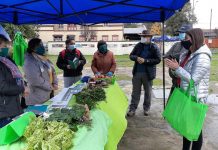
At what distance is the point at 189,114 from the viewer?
143 inches

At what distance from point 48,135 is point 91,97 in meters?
1.68

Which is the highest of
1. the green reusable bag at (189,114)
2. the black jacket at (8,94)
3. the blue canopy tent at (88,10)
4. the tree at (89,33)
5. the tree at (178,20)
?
the tree at (178,20)

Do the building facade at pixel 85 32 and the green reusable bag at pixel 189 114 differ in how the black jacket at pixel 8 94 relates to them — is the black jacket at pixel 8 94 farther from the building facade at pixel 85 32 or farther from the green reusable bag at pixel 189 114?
the building facade at pixel 85 32

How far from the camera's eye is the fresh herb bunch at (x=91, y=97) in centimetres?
392

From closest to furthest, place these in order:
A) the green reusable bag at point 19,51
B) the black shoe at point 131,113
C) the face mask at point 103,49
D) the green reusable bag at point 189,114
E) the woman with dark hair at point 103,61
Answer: the green reusable bag at point 189,114, the face mask at point 103,49, the woman with dark hair at point 103,61, the black shoe at point 131,113, the green reusable bag at point 19,51

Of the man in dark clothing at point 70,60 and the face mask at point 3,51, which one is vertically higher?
the face mask at point 3,51

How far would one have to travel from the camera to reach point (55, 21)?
699 centimetres

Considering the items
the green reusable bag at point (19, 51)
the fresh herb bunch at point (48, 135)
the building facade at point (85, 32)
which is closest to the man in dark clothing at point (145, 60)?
the green reusable bag at point (19, 51)

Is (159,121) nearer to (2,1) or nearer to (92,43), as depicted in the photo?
(2,1)

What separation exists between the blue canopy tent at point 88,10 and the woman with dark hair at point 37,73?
0.71m

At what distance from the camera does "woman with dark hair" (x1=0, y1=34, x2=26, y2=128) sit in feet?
10.8

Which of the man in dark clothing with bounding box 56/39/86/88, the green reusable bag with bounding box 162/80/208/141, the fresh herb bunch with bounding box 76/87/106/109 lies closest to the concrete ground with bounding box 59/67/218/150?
the fresh herb bunch with bounding box 76/87/106/109

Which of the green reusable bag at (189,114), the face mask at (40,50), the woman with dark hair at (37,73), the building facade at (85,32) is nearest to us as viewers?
the green reusable bag at (189,114)

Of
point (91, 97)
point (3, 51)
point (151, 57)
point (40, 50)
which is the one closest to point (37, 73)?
point (40, 50)
